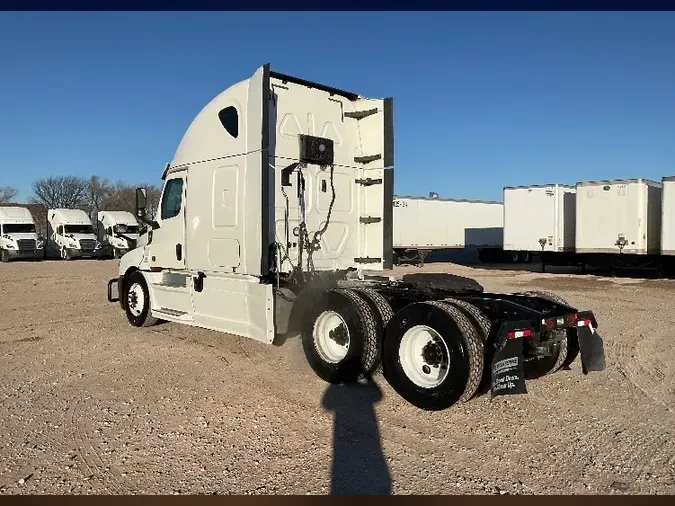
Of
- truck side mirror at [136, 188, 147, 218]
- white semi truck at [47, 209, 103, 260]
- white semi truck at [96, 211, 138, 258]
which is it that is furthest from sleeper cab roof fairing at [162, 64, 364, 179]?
white semi truck at [96, 211, 138, 258]

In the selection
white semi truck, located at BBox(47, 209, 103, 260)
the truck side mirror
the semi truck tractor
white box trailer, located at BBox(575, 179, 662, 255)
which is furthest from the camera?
white semi truck, located at BBox(47, 209, 103, 260)

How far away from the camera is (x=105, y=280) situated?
19875 mm

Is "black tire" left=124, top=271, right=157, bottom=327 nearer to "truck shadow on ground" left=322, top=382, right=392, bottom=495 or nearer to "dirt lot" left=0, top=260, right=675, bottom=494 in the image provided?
"dirt lot" left=0, top=260, right=675, bottom=494

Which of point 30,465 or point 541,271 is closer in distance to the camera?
point 30,465

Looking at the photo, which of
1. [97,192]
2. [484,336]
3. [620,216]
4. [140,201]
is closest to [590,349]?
[484,336]

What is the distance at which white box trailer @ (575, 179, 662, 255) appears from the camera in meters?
20.0

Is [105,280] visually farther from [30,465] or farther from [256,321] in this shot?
[30,465]

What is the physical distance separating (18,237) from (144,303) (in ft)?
85.2

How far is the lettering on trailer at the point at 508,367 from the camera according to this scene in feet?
16.1

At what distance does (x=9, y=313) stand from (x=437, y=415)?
403 inches

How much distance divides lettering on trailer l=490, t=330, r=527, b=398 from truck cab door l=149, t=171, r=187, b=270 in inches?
204

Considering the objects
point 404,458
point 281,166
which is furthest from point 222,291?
point 404,458

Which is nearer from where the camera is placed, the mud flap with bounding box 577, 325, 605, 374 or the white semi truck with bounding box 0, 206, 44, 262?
the mud flap with bounding box 577, 325, 605, 374

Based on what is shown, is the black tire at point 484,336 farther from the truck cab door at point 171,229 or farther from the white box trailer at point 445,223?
the white box trailer at point 445,223
